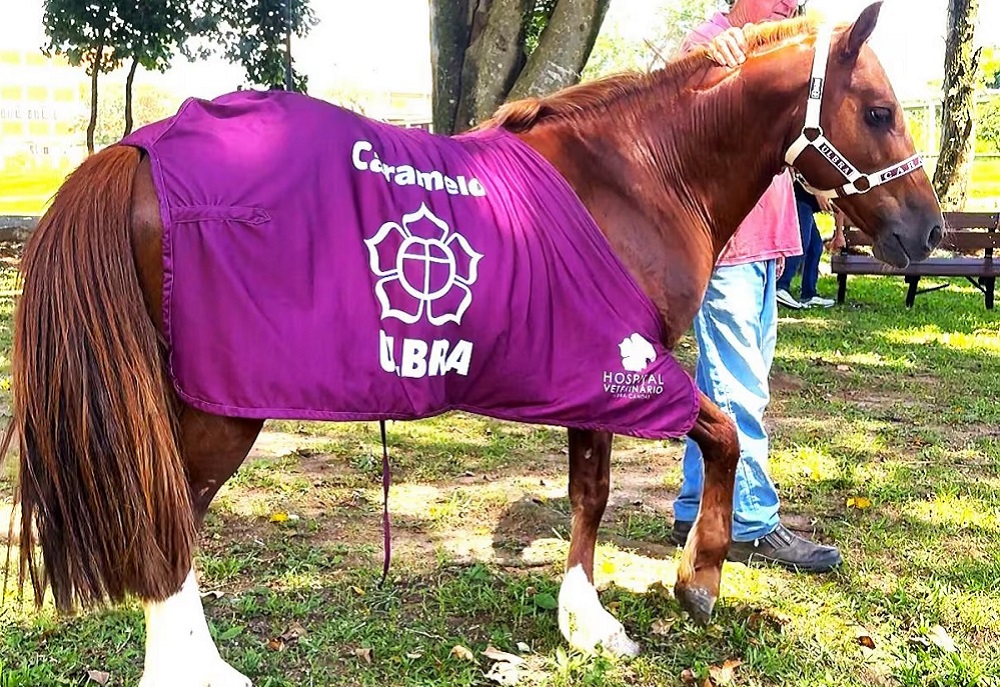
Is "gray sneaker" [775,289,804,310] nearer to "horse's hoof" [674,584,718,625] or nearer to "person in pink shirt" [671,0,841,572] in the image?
"person in pink shirt" [671,0,841,572]

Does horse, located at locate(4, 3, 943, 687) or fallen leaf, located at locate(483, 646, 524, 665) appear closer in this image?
horse, located at locate(4, 3, 943, 687)

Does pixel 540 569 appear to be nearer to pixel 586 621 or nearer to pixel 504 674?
pixel 586 621

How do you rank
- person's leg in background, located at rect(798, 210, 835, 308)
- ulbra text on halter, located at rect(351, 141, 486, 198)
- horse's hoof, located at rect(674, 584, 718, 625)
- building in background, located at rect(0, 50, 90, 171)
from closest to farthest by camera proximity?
1. ulbra text on halter, located at rect(351, 141, 486, 198)
2. horse's hoof, located at rect(674, 584, 718, 625)
3. person's leg in background, located at rect(798, 210, 835, 308)
4. building in background, located at rect(0, 50, 90, 171)

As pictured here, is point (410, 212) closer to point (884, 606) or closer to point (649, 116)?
point (649, 116)

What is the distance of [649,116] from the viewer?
2777 millimetres

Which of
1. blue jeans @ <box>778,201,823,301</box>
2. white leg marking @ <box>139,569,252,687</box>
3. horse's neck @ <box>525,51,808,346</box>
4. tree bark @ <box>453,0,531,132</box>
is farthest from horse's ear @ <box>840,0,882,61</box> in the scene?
blue jeans @ <box>778,201,823,301</box>

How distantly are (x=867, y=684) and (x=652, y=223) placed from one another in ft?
4.96

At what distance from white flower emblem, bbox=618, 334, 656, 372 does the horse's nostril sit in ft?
3.29

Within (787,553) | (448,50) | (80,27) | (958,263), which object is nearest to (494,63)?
(448,50)

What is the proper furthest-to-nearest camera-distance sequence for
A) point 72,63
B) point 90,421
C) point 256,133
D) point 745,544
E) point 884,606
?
point 72,63 → point 745,544 → point 884,606 → point 256,133 → point 90,421

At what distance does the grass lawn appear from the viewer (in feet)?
8.93

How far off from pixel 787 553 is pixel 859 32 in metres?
1.88

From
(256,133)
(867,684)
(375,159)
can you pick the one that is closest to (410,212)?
(375,159)

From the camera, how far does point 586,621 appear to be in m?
2.81
